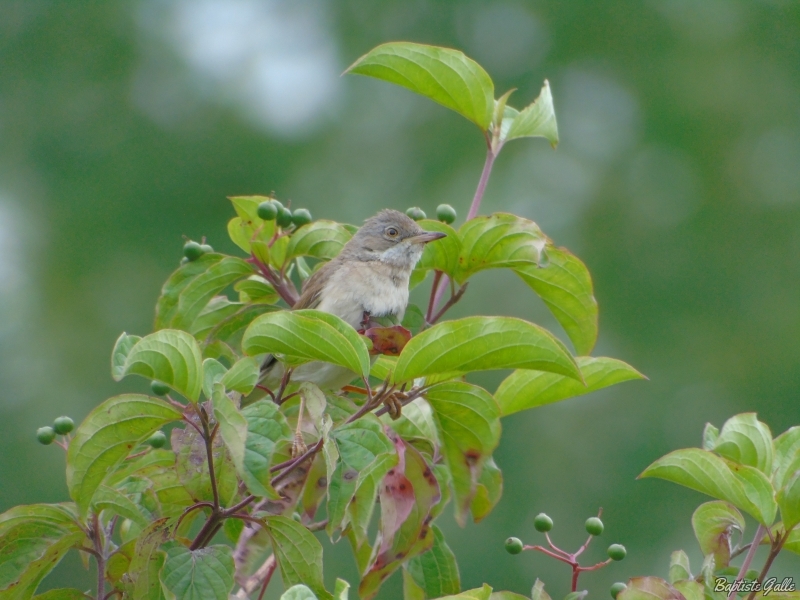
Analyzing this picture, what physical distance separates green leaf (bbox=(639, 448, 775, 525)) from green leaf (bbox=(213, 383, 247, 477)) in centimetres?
106

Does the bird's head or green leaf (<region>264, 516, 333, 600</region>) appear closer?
green leaf (<region>264, 516, 333, 600</region>)

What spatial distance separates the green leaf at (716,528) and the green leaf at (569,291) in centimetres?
58

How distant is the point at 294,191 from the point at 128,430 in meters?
10.2

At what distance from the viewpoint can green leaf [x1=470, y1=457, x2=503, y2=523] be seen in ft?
8.52

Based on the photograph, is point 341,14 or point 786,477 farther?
point 341,14

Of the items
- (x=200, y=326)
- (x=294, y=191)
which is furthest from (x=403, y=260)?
(x=294, y=191)

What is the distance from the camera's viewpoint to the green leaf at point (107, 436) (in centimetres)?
207

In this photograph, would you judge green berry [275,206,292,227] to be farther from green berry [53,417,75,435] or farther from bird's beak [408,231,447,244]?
green berry [53,417,75,435]

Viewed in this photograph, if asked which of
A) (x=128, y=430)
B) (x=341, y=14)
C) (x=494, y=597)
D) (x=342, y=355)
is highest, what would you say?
(x=341, y=14)

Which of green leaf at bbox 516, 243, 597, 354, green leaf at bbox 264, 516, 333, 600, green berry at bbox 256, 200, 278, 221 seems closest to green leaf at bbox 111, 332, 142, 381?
green leaf at bbox 264, 516, 333, 600

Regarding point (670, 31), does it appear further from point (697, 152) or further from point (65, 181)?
point (65, 181)

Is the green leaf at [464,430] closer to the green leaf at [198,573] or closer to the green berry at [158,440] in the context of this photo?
the green leaf at [198,573]

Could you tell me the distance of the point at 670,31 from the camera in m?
14.4

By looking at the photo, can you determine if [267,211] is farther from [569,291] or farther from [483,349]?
[483,349]
